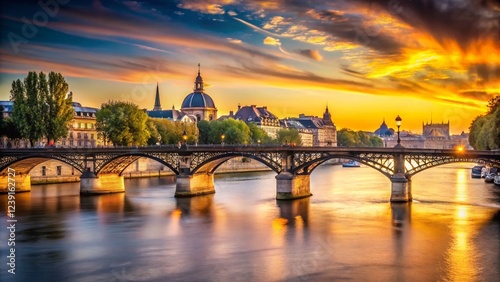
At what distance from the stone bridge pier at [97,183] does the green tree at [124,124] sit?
15.3 meters

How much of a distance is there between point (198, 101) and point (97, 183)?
117632 mm

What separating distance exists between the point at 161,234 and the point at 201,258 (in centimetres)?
863

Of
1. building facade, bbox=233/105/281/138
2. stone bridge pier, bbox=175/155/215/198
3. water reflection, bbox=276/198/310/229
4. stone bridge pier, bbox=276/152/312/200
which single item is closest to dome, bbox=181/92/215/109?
building facade, bbox=233/105/281/138

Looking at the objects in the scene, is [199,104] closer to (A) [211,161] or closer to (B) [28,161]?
(B) [28,161]

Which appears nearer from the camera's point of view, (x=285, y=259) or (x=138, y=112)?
(x=285, y=259)

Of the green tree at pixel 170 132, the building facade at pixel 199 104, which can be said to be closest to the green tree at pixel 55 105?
the green tree at pixel 170 132

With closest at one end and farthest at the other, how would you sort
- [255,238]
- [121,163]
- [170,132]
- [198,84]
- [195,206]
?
[255,238] < [195,206] < [121,163] < [170,132] < [198,84]

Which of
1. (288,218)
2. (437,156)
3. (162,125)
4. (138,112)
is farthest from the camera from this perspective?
(162,125)

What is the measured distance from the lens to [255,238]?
130 feet

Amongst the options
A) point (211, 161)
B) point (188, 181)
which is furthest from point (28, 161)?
point (211, 161)

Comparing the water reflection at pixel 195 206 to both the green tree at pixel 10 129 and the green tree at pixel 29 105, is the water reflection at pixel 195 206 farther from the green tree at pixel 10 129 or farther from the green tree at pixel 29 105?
the green tree at pixel 10 129

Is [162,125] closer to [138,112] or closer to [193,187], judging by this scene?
[138,112]

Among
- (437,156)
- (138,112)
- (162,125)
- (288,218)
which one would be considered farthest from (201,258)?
(162,125)

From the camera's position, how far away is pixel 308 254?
3472cm
